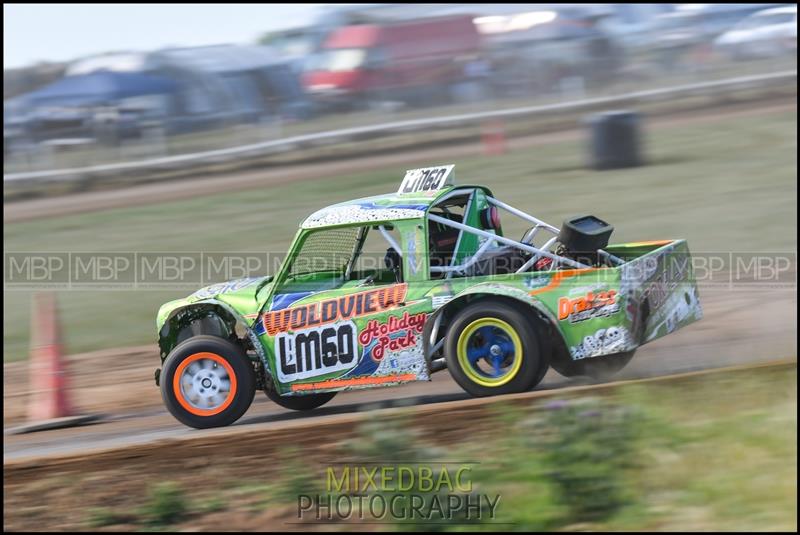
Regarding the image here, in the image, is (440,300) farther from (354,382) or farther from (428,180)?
(428,180)

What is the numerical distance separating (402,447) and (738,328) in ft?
15.7

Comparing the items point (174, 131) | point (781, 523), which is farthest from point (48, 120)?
point (781, 523)

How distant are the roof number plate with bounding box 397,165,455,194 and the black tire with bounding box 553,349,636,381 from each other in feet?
5.54

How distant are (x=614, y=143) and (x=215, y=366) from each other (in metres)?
10.8

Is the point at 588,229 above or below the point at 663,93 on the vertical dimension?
below

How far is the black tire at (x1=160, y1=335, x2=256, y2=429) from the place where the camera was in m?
7.76

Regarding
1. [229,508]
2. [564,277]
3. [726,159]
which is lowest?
[229,508]

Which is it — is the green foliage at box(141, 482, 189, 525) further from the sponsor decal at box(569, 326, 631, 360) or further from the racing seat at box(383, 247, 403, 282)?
the sponsor decal at box(569, 326, 631, 360)

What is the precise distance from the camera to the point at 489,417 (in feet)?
22.0

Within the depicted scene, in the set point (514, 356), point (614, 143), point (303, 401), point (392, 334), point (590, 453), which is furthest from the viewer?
point (614, 143)

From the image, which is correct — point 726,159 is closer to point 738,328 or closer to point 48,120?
point 738,328

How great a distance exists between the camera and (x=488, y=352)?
7363 millimetres

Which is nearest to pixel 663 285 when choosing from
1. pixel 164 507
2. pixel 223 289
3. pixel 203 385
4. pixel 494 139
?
pixel 223 289

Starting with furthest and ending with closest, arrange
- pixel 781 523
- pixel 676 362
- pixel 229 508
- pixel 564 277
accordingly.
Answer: pixel 676 362 → pixel 564 277 → pixel 229 508 → pixel 781 523
